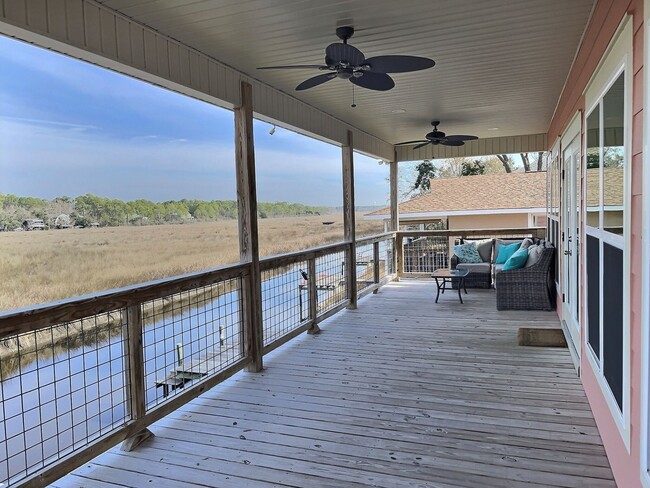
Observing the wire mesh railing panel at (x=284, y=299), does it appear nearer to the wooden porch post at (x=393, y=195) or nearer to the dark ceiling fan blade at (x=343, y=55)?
A: the dark ceiling fan blade at (x=343, y=55)

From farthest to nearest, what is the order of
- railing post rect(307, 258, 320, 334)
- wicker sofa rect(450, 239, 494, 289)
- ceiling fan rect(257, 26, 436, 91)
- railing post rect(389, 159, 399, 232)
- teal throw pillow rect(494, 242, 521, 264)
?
railing post rect(389, 159, 399, 232), wicker sofa rect(450, 239, 494, 289), teal throw pillow rect(494, 242, 521, 264), railing post rect(307, 258, 320, 334), ceiling fan rect(257, 26, 436, 91)

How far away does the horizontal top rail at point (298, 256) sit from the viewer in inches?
171

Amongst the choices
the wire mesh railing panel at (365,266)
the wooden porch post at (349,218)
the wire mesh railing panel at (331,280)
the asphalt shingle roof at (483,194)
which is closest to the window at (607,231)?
→ the wire mesh railing panel at (331,280)

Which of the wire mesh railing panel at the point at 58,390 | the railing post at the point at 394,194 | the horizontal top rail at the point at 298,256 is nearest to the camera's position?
the wire mesh railing panel at the point at 58,390

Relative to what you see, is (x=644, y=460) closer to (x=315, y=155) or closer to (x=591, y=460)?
(x=591, y=460)

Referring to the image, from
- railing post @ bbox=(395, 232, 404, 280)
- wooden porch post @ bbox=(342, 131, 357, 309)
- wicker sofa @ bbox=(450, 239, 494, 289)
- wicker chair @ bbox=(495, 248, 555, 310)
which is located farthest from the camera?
railing post @ bbox=(395, 232, 404, 280)

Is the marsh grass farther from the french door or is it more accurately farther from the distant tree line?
the french door

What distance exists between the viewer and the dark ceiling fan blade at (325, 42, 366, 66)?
2809mm

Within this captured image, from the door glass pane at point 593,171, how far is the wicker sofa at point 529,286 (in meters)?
3.17

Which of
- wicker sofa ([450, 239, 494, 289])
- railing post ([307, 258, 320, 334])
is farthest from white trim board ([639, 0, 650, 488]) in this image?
wicker sofa ([450, 239, 494, 289])

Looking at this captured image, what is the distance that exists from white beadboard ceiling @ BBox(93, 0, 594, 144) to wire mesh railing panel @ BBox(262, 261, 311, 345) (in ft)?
6.36

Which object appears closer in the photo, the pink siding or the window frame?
the pink siding

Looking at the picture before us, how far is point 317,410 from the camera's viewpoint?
321 centimetres

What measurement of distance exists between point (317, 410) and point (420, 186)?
16935mm
